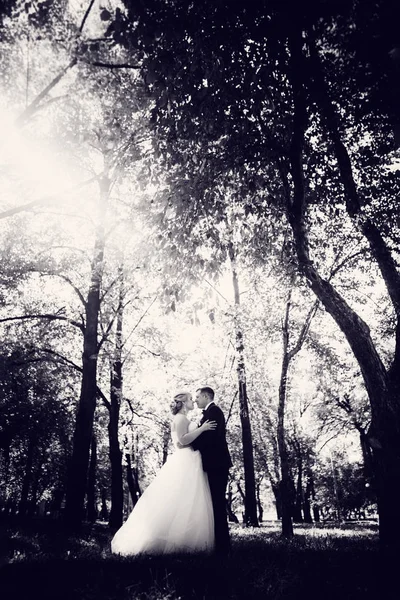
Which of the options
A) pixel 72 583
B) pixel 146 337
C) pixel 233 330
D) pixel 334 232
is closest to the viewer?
pixel 72 583

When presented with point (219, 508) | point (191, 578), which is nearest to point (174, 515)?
point (219, 508)

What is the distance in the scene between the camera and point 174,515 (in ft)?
18.7

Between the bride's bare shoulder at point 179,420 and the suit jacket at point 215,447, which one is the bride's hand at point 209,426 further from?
the bride's bare shoulder at point 179,420

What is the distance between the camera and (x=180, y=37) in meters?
5.63

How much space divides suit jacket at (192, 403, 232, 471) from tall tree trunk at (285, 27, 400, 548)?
249 cm

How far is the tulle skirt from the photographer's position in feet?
17.9

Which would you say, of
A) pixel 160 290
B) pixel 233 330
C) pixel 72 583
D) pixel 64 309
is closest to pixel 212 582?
pixel 72 583

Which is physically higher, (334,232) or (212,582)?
(334,232)

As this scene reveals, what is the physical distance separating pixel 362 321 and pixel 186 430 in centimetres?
383

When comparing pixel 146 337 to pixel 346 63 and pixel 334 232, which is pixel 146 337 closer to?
pixel 334 232

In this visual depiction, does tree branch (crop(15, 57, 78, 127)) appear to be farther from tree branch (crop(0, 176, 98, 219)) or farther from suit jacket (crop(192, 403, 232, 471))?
suit jacket (crop(192, 403, 232, 471))

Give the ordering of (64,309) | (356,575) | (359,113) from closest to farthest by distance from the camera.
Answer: (356,575)
(359,113)
(64,309)

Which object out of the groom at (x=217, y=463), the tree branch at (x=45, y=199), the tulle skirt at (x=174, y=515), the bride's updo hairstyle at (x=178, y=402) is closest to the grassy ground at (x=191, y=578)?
the tulle skirt at (x=174, y=515)

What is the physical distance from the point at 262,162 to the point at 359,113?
215cm
